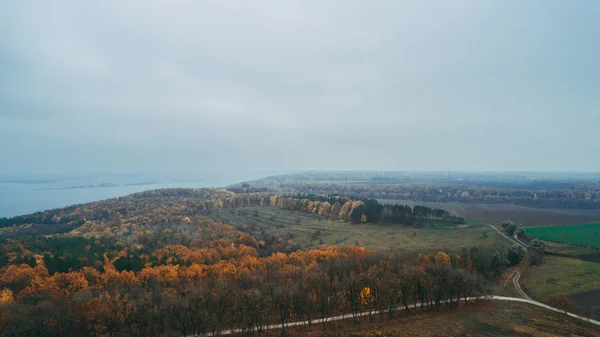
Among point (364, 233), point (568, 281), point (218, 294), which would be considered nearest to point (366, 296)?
point (218, 294)

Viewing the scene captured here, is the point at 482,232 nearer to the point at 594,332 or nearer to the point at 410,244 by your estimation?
the point at 410,244

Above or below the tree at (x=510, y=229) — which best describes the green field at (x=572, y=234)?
below

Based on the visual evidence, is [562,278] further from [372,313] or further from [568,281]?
[372,313]

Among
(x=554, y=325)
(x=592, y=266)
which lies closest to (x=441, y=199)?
(x=592, y=266)

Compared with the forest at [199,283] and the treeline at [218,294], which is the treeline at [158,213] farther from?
the treeline at [218,294]

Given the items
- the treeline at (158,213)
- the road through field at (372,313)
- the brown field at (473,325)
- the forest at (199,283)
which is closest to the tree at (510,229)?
the treeline at (158,213)
